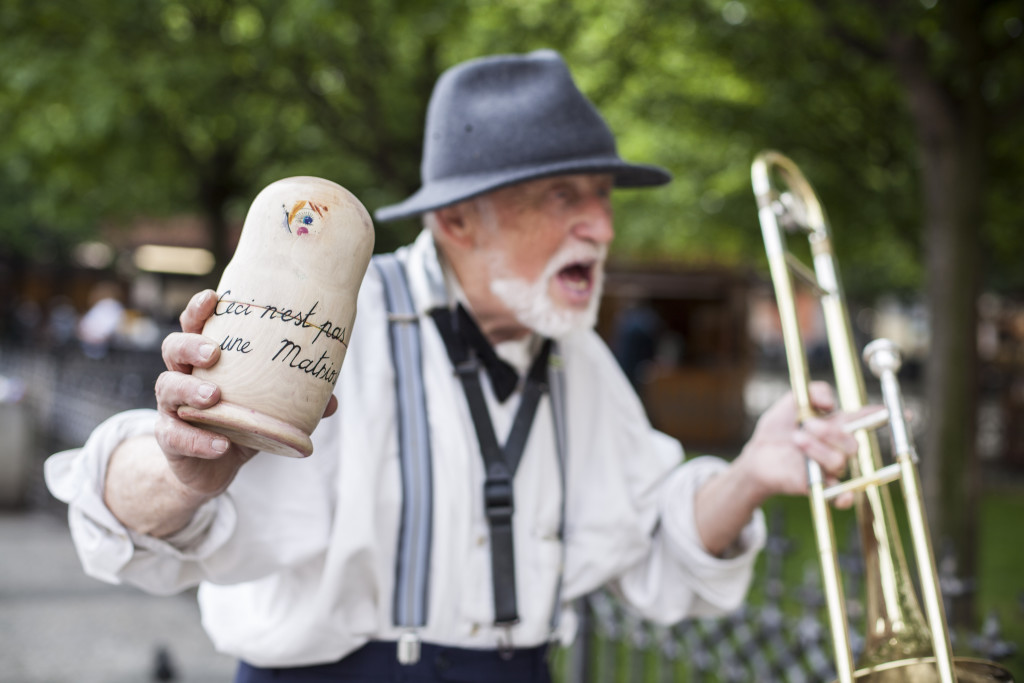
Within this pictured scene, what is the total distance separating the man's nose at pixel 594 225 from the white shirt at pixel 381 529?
0.29 metres

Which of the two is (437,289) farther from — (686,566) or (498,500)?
(686,566)

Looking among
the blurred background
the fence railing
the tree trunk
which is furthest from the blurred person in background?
the tree trunk

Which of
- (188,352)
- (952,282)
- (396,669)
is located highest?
(952,282)

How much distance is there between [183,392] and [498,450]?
2.43 feet

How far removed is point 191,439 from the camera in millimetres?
1303

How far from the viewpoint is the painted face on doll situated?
133cm

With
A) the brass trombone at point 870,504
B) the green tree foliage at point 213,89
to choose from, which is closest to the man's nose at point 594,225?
the brass trombone at point 870,504

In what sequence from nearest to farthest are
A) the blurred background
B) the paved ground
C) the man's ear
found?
the man's ear
the paved ground
the blurred background

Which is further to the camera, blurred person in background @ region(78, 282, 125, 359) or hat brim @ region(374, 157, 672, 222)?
blurred person in background @ region(78, 282, 125, 359)

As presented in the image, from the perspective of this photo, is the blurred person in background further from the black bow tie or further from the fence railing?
the black bow tie

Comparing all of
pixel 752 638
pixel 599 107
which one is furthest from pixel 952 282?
pixel 599 107

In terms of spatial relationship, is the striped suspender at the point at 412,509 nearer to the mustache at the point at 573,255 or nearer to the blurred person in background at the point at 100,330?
the mustache at the point at 573,255

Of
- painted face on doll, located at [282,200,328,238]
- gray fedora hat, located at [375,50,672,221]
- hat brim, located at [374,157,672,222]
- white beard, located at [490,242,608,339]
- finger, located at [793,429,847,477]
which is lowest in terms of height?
finger, located at [793,429,847,477]

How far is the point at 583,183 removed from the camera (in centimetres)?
203
